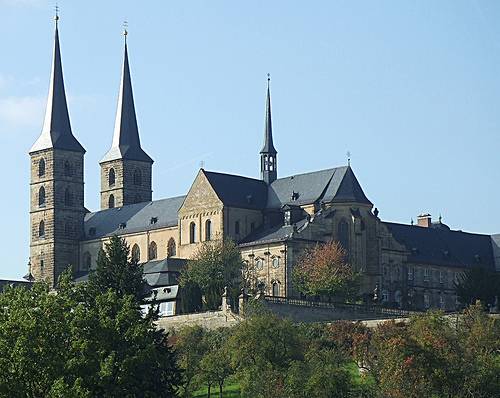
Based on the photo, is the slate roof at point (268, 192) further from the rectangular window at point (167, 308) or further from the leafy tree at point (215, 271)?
the rectangular window at point (167, 308)

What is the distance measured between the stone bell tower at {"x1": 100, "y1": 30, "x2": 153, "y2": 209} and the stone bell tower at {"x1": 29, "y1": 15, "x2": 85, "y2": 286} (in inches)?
151

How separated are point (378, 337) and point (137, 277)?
15048 millimetres

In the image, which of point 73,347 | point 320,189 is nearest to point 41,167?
point 320,189

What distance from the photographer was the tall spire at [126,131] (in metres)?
163

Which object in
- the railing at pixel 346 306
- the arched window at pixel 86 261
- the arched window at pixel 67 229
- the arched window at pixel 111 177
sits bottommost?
the railing at pixel 346 306

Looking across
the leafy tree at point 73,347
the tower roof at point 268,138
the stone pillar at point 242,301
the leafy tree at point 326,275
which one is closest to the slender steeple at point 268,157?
the tower roof at point 268,138

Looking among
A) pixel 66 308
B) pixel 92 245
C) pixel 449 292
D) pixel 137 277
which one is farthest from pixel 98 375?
pixel 92 245

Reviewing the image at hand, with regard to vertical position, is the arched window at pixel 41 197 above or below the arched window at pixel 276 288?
above

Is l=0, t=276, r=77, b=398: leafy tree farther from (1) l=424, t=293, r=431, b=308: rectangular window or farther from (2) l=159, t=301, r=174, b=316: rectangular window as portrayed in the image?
(1) l=424, t=293, r=431, b=308: rectangular window

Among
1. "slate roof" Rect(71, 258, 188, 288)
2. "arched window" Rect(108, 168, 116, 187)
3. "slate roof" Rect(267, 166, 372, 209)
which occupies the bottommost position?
"slate roof" Rect(71, 258, 188, 288)

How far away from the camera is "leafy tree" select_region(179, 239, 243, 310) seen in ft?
395

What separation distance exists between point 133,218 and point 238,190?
18.3 metres

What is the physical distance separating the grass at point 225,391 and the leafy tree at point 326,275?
77.3 feet

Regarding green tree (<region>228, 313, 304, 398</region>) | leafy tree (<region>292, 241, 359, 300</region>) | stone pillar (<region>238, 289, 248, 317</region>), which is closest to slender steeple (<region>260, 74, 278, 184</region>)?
leafy tree (<region>292, 241, 359, 300</region>)
